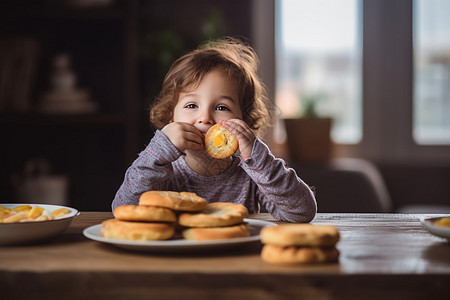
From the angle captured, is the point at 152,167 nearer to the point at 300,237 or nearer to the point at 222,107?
the point at 222,107

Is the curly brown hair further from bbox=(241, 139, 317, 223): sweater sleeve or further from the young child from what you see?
bbox=(241, 139, 317, 223): sweater sleeve

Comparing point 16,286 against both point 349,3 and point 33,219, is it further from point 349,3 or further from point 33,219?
point 349,3

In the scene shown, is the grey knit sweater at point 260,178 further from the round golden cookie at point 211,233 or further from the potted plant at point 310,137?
the potted plant at point 310,137

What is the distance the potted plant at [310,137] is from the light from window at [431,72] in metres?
0.74

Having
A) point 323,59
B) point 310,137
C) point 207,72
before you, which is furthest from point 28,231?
point 323,59

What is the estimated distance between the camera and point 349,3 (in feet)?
11.9

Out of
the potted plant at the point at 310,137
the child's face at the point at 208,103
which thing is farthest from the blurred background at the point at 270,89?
the child's face at the point at 208,103

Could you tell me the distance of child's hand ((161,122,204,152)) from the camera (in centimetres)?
141

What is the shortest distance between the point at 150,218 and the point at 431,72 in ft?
10.3

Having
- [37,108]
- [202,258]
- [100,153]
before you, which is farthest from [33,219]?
[100,153]

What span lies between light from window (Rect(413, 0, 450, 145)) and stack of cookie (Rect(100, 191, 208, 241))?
300cm

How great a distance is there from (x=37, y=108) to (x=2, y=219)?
82.4 inches

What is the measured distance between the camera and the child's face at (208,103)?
1570 millimetres

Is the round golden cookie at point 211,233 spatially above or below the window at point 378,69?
below
